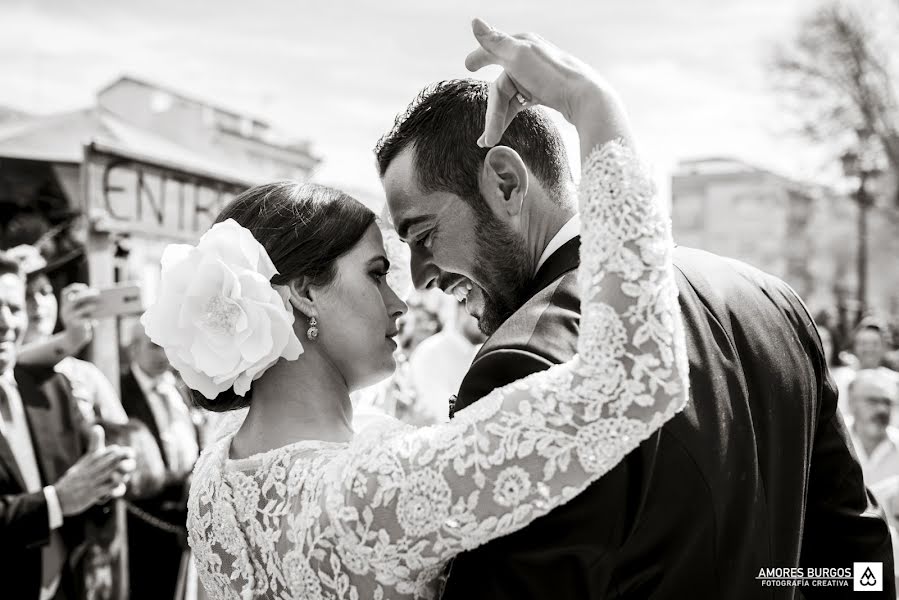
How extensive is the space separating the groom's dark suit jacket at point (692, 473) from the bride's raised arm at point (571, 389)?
3.4 inches

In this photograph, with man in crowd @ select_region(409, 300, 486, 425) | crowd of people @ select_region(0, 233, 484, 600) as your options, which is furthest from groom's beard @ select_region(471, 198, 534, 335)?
man in crowd @ select_region(409, 300, 486, 425)

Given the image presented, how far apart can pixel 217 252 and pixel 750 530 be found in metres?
1.36

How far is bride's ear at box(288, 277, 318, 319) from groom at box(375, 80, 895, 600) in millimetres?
280

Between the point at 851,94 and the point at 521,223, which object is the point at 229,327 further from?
the point at 851,94

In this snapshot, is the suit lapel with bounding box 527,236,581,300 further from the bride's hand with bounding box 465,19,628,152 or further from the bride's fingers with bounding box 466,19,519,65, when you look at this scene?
the bride's fingers with bounding box 466,19,519,65

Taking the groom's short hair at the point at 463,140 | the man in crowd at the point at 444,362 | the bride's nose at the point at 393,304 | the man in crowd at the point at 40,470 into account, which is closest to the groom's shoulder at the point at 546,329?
the groom's short hair at the point at 463,140

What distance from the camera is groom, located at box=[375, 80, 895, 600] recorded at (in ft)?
5.35

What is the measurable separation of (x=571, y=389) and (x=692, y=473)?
1.12ft

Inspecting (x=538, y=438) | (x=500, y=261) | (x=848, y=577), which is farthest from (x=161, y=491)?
(x=538, y=438)

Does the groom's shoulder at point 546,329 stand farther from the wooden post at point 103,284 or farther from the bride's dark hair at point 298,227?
the wooden post at point 103,284

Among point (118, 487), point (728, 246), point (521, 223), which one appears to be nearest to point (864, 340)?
point (118, 487)

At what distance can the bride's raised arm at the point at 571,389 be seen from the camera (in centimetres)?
149

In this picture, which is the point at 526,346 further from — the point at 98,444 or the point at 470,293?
the point at 98,444

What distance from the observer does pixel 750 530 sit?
1.75 meters
